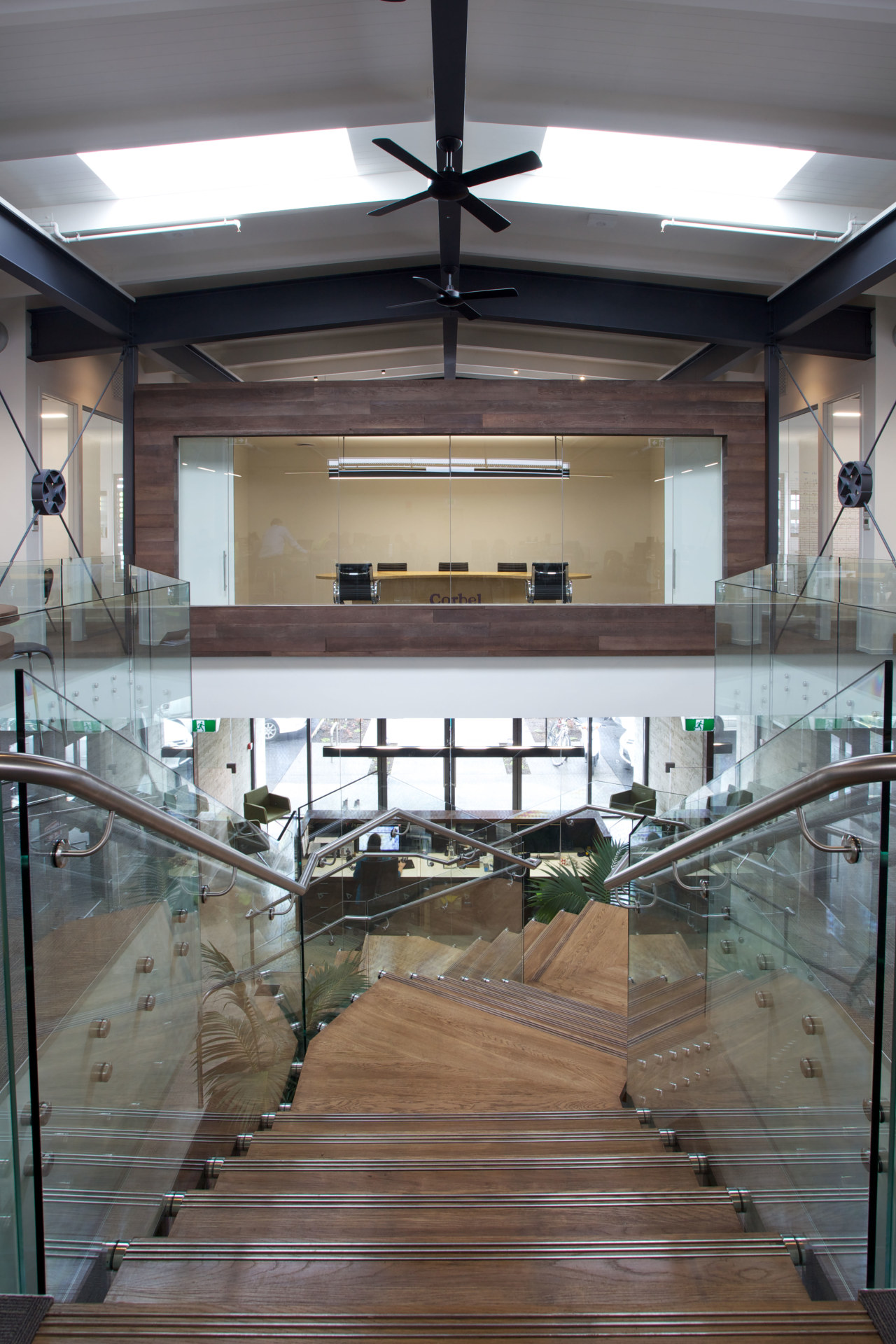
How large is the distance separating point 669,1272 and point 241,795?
12.5 metres

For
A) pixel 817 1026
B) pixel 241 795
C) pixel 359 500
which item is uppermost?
pixel 359 500

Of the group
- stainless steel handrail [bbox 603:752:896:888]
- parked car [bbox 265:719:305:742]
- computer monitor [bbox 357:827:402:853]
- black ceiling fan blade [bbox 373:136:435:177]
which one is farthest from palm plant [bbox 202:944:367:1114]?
parked car [bbox 265:719:305:742]

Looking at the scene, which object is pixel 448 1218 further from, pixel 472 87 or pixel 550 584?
pixel 550 584

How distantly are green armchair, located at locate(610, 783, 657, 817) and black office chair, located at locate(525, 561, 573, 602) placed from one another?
3.15m

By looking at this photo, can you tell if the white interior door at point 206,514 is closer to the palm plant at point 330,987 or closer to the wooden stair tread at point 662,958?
the palm plant at point 330,987

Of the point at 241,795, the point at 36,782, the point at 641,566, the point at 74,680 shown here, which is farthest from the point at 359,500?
the point at 36,782

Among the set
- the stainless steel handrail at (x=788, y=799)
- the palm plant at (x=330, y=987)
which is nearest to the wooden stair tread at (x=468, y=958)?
the palm plant at (x=330, y=987)

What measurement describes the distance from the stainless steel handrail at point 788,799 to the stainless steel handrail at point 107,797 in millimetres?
1459

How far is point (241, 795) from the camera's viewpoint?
1369 centimetres

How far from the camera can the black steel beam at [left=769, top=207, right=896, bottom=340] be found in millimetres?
7094

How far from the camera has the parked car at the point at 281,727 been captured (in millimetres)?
13078

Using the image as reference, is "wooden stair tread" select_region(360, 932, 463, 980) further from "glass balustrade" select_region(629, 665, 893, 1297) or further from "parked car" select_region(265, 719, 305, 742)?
"parked car" select_region(265, 719, 305, 742)

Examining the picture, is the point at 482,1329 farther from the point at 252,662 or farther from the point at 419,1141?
the point at 252,662

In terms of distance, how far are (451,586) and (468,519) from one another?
750 mm
